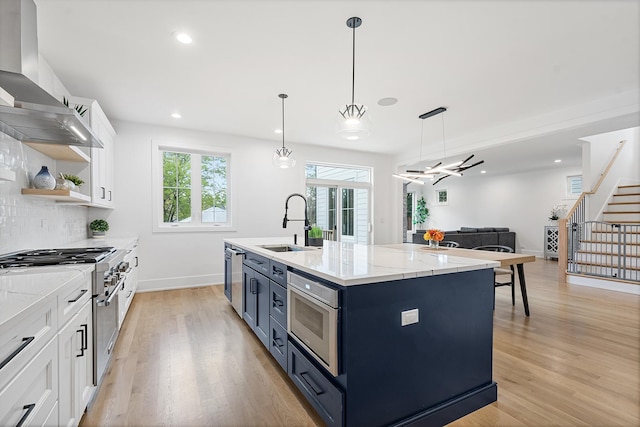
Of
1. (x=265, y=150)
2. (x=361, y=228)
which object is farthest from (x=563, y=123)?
(x=265, y=150)

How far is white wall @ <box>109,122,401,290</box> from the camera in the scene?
466 cm

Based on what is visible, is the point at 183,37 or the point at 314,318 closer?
the point at 314,318

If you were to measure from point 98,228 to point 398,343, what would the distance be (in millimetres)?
4192

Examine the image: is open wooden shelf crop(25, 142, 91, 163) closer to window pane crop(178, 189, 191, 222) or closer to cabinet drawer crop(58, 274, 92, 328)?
cabinet drawer crop(58, 274, 92, 328)

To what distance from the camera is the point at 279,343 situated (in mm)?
2217

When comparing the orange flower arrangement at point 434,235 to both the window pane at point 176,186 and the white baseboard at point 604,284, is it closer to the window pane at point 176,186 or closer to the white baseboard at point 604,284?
the white baseboard at point 604,284

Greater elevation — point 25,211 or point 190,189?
point 190,189

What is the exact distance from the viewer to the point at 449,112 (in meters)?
4.36

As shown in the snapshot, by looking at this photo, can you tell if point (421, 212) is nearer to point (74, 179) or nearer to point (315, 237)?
point (315, 237)

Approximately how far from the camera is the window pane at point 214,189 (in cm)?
536

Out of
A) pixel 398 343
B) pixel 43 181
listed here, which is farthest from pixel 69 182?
pixel 398 343

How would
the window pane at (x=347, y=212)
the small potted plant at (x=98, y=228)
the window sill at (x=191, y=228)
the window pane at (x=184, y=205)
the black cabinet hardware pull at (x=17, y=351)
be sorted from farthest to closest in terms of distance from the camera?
the window pane at (x=347, y=212) < the window pane at (x=184, y=205) < the window sill at (x=191, y=228) < the small potted plant at (x=98, y=228) < the black cabinet hardware pull at (x=17, y=351)

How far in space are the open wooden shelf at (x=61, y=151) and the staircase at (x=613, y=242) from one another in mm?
7320

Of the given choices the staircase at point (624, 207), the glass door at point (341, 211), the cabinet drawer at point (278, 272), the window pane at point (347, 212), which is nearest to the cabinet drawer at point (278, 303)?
the cabinet drawer at point (278, 272)
